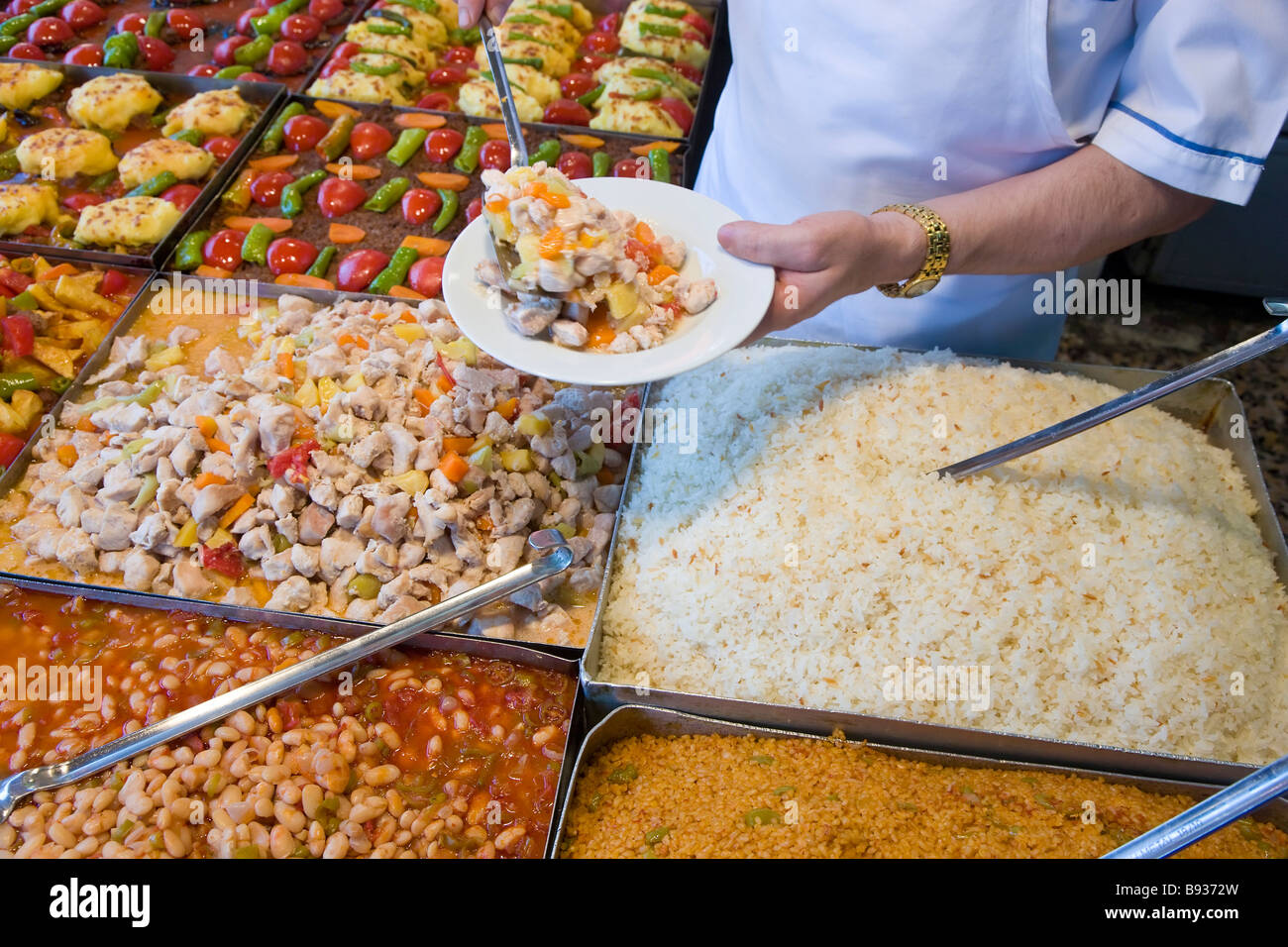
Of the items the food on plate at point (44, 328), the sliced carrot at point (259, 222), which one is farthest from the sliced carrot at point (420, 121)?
the food on plate at point (44, 328)

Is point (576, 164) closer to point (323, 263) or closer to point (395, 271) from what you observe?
point (395, 271)

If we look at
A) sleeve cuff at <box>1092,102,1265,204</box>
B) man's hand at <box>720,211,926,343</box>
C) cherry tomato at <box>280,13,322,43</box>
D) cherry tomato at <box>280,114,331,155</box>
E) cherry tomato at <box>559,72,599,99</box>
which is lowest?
cherry tomato at <box>280,114,331,155</box>

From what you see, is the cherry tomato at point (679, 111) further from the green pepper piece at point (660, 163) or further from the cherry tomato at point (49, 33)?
the cherry tomato at point (49, 33)

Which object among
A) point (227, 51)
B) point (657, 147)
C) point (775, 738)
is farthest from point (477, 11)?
point (227, 51)

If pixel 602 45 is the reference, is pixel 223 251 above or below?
below

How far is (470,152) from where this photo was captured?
12.4ft

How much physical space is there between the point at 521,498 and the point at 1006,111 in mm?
1575

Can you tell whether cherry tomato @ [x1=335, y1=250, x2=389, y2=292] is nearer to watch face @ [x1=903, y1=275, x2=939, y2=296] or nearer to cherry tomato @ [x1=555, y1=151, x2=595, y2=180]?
cherry tomato @ [x1=555, y1=151, x2=595, y2=180]

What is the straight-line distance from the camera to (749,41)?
238cm

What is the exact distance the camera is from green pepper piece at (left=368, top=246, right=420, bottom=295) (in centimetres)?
317

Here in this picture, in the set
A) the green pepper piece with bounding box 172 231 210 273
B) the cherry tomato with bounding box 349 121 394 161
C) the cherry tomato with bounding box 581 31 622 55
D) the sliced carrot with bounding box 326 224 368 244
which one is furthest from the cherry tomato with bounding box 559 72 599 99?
the green pepper piece with bounding box 172 231 210 273

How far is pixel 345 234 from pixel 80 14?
2.48 metres

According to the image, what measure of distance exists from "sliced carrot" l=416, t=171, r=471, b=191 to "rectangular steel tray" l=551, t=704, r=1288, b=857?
8.44 ft
